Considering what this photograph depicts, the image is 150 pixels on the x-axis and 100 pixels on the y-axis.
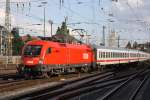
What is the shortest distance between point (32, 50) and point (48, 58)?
146 cm

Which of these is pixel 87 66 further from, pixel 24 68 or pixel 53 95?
pixel 53 95

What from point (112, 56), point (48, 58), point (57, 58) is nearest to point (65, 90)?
point (48, 58)

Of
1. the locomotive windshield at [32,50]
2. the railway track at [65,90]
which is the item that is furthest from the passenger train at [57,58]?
the railway track at [65,90]

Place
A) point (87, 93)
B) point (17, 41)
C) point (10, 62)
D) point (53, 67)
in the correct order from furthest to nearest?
point (17, 41) → point (10, 62) → point (53, 67) → point (87, 93)

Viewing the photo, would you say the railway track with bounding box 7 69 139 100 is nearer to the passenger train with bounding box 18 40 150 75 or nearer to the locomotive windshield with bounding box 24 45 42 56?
the passenger train with bounding box 18 40 150 75

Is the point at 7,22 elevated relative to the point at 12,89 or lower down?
elevated

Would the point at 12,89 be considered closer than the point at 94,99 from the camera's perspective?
No

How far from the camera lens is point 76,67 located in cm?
3738

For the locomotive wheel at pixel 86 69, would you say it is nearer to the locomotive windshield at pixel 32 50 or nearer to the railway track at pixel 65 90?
the locomotive windshield at pixel 32 50

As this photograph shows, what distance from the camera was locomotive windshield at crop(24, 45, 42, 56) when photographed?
29.0 meters

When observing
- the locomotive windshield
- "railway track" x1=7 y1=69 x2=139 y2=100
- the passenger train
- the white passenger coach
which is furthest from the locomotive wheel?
"railway track" x1=7 y1=69 x2=139 y2=100

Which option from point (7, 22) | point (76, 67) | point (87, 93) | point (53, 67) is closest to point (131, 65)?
point (7, 22)

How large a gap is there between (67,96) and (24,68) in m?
10.9

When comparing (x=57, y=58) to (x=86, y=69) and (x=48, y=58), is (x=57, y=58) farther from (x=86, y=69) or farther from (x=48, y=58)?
→ (x=86, y=69)
